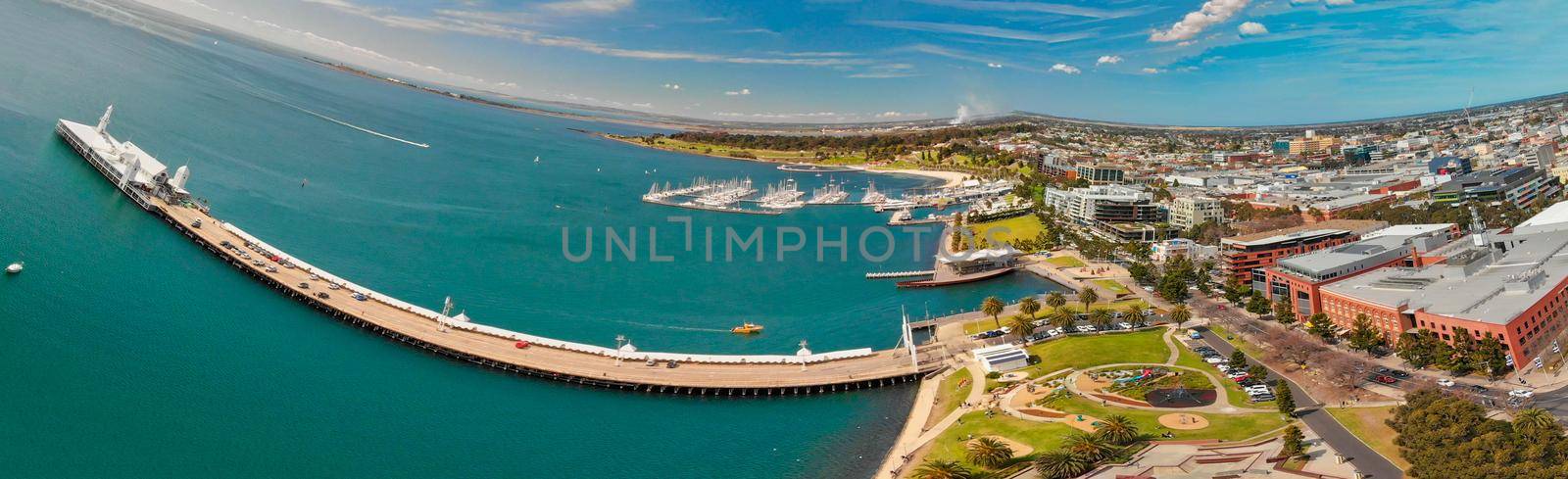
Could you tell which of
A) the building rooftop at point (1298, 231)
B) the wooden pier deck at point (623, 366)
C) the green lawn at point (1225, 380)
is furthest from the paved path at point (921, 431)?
the building rooftop at point (1298, 231)

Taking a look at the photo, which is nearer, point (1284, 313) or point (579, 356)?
point (579, 356)

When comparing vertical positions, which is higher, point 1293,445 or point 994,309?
point 994,309

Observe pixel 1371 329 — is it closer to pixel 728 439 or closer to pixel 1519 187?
pixel 728 439

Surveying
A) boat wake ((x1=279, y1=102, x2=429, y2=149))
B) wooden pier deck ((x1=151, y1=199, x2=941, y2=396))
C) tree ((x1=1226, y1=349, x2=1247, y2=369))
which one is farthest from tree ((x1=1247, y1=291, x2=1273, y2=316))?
boat wake ((x1=279, y1=102, x2=429, y2=149))

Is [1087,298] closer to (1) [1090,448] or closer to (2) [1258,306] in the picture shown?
(2) [1258,306]

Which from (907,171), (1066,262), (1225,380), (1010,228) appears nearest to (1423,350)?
(1225,380)

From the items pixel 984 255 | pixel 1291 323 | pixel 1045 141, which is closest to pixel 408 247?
pixel 984 255

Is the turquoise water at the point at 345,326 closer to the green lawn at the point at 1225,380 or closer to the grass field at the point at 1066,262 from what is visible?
the grass field at the point at 1066,262
